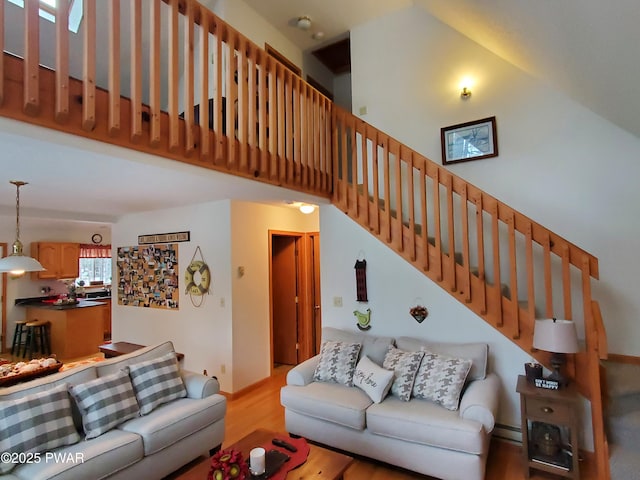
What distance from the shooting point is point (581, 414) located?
270 cm

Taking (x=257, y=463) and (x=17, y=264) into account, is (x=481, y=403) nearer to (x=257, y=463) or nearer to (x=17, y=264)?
(x=257, y=463)

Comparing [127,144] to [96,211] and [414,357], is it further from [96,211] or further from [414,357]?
[96,211]

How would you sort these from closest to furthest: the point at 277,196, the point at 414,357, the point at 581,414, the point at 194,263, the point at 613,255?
the point at 581,414, the point at 414,357, the point at 613,255, the point at 277,196, the point at 194,263

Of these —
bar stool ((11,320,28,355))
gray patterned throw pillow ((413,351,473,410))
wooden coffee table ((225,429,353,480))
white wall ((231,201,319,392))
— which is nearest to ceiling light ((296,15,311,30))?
white wall ((231,201,319,392))

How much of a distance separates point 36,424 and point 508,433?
3473 mm

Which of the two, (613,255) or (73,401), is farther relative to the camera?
(613,255)

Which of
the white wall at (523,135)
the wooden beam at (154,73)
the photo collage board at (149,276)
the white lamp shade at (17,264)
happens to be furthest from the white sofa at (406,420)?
the white lamp shade at (17,264)

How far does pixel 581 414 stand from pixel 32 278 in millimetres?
8549

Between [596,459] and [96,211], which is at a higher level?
[96,211]

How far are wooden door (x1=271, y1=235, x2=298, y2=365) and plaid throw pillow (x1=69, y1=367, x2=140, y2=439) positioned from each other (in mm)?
2747

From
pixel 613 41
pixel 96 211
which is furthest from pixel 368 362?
pixel 96 211

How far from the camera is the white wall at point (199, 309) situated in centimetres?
402

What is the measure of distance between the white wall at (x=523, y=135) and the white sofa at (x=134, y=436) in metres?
3.54

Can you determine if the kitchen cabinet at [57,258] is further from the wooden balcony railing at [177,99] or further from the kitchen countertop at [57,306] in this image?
the wooden balcony railing at [177,99]
